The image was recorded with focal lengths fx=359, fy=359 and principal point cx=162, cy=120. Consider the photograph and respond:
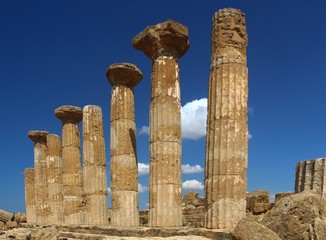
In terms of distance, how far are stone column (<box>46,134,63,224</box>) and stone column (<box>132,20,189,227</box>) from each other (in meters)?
12.3


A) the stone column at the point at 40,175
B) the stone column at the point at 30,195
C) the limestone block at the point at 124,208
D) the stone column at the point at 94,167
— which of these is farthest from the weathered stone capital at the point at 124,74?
the stone column at the point at 30,195

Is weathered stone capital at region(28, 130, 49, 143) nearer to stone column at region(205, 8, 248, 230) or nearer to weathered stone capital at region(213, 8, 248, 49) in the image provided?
stone column at region(205, 8, 248, 230)

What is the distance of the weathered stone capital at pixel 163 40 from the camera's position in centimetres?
1288

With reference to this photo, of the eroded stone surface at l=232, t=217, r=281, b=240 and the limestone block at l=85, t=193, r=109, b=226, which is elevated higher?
the eroded stone surface at l=232, t=217, r=281, b=240

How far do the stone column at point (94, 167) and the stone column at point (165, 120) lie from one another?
6.35m

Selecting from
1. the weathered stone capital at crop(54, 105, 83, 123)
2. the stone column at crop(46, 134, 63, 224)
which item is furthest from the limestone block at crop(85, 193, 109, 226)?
the stone column at crop(46, 134, 63, 224)

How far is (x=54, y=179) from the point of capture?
77.2ft

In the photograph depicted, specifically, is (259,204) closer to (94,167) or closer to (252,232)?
(94,167)

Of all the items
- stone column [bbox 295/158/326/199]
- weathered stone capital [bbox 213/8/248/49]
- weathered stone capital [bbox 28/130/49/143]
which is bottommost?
stone column [bbox 295/158/326/199]

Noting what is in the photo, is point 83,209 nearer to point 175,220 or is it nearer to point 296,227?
point 175,220

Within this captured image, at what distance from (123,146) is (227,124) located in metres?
7.84

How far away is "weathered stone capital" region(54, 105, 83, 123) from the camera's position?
2120cm

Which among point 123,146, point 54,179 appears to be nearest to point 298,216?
point 123,146

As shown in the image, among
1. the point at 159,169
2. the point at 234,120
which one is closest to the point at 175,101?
the point at 159,169
